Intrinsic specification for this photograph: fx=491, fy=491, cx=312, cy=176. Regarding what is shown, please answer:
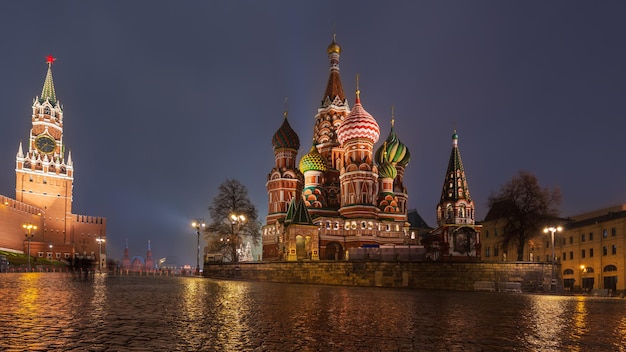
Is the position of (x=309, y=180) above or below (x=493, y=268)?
above

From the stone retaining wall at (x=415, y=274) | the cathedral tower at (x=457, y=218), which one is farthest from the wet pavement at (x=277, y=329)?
the cathedral tower at (x=457, y=218)

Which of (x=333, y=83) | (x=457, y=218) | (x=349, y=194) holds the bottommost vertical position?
(x=457, y=218)

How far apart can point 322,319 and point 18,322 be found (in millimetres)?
6112

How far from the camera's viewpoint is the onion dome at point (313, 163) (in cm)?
6025

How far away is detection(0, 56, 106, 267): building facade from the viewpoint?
3558 inches

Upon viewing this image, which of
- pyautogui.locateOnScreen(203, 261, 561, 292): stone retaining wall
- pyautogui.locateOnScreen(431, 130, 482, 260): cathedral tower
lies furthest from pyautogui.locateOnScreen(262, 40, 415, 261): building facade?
pyautogui.locateOnScreen(203, 261, 561, 292): stone retaining wall

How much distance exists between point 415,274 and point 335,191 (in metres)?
27.1

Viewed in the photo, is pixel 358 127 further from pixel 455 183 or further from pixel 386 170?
pixel 455 183

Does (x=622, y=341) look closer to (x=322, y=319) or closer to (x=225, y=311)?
(x=322, y=319)

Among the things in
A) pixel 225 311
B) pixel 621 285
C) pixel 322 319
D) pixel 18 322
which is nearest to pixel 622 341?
pixel 322 319

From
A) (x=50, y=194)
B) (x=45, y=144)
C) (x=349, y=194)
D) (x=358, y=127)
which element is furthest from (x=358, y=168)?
(x=45, y=144)

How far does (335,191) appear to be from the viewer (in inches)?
2397

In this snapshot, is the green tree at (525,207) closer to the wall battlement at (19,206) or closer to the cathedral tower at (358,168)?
the cathedral tower at (358,168)

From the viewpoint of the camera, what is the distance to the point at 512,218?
4459cm
